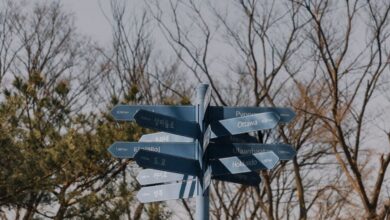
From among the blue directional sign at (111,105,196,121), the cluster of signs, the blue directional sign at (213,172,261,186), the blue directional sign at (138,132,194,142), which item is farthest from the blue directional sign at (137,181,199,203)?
the blue directional sign at (111,105,196,121)

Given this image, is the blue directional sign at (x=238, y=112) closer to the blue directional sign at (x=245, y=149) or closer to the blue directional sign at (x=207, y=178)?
the blue directional sign at (x=245, y=149)

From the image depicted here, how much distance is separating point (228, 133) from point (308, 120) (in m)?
9.36

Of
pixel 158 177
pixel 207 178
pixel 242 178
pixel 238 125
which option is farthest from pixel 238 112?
pixel 158 177

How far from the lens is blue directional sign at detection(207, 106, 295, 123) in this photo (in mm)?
3824

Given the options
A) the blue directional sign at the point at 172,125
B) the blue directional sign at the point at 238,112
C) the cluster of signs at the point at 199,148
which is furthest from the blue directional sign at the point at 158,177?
the blue directional sign at the point at 238,112

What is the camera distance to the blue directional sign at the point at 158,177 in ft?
12.4

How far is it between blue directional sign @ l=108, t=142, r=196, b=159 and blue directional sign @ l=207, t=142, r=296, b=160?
0.42ft

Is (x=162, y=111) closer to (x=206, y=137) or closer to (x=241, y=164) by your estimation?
(x=206, y=137)

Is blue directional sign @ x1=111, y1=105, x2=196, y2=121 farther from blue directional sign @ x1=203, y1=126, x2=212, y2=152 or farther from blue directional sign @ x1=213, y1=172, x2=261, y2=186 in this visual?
blue directional sign @ x1=213, y1=172, x2=261, y2=186

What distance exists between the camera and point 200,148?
374 centimetres

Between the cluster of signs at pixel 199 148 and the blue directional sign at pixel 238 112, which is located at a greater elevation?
the blue directional sign at pixel 238 112

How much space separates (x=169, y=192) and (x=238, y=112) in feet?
2.15

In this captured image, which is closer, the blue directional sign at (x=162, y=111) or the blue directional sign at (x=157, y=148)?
the blue directional sign at (x=157, y=148)

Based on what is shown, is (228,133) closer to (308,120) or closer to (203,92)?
(203,92)
